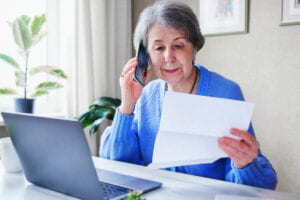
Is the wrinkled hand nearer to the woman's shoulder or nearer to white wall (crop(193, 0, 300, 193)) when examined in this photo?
the woman's shoulder

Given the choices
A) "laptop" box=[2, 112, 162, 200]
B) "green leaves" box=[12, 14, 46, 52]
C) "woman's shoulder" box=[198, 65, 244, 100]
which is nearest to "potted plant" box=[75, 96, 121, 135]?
"green leaves" box=[12, 14, 46, 52]

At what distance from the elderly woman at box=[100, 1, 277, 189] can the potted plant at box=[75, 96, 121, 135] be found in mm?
927

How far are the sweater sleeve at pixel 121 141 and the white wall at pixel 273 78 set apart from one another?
117 cm

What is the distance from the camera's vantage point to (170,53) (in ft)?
4.07

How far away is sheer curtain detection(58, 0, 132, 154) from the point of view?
2.37 m

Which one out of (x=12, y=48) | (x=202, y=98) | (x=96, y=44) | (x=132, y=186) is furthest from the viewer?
(x=96, y=44)

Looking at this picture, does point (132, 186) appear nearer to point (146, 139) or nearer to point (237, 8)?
point (146, 139)

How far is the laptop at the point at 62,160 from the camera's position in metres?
0.81

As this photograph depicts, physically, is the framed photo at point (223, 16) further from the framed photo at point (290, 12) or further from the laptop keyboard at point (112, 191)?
the laptop keyboard at point (112, 191)

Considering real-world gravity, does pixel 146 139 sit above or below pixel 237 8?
below

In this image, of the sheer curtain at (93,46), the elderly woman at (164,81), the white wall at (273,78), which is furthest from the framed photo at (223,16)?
the elderly woman at (164,81)

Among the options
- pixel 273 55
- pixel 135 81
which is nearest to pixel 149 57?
pixel 135 81

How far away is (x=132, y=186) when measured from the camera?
97 cm

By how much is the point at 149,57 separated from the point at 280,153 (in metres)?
1.30
